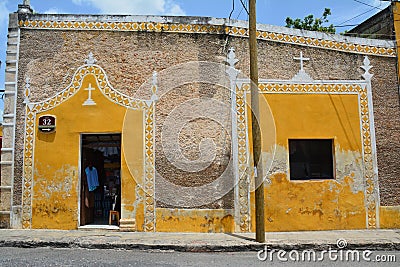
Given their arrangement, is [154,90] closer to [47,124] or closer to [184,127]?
[184,127]

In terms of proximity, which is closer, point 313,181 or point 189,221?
point 189,221

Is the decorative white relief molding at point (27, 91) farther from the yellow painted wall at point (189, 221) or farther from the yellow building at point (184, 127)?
the yellow painted wall at point (189, 221)

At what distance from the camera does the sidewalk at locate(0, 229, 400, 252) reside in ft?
28.1

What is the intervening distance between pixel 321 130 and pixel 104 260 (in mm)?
5957

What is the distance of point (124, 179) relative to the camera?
402 inches

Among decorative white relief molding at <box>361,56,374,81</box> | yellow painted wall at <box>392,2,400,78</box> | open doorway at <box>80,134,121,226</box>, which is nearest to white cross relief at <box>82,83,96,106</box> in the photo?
open doorway at <box>80,134,121,226</box>

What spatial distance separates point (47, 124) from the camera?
1032 cm

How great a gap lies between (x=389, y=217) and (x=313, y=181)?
6.77ft

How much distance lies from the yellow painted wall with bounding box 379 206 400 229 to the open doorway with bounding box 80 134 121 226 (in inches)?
247

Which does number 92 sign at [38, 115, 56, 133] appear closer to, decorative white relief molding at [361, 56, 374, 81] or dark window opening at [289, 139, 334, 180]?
dark window opening at [289, 139, 334, 180]

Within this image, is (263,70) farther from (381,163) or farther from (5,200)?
(5,200)

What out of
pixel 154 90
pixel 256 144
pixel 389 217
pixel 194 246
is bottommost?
pixel 194 246

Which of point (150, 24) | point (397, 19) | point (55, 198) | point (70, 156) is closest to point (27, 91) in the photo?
point (70, 156)

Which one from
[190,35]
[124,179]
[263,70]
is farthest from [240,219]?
[190,35]
